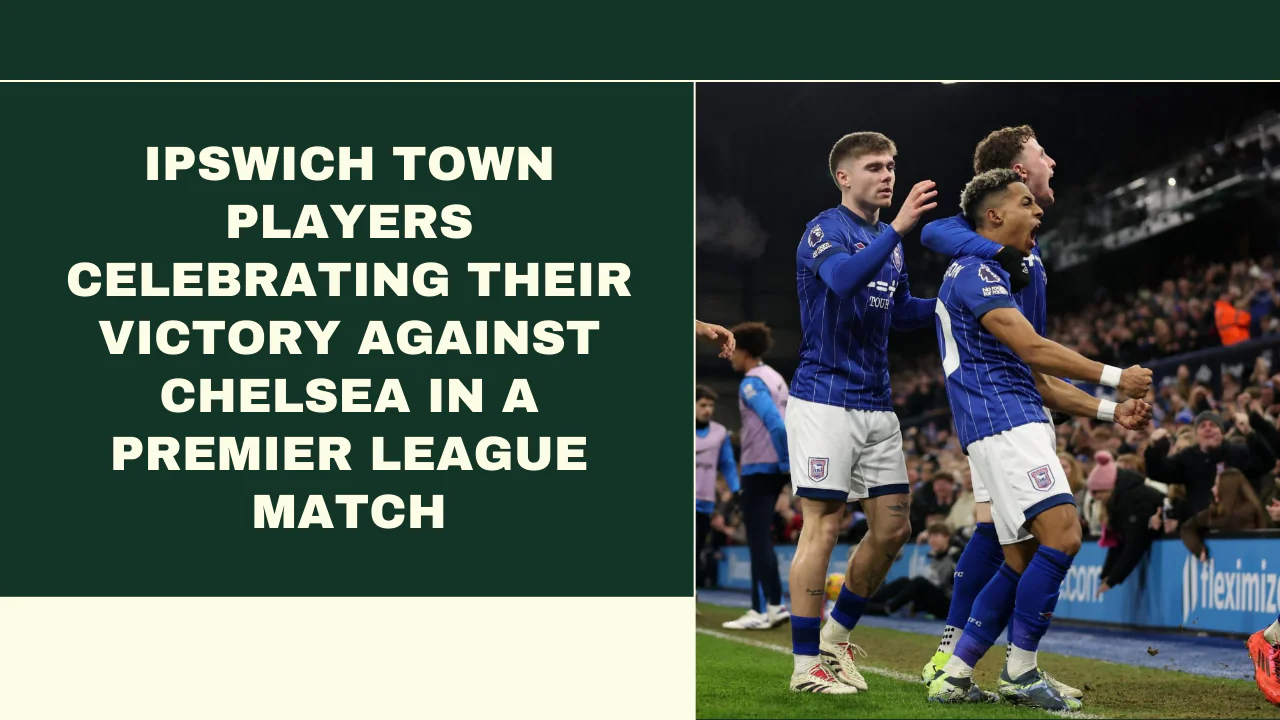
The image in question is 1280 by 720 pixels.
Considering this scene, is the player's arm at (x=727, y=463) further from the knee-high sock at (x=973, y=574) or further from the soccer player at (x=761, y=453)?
the knee-high sock at (x=973, y=574)

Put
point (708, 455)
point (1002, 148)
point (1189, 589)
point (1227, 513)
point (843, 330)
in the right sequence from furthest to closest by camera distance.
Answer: point (708, 455) → point (1189, 589) → point (1227, 513) → point (1002, 148) → point (843, 330)

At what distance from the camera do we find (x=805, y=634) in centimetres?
489

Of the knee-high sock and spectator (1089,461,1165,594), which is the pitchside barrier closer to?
spectator (1089,461,1165,594)

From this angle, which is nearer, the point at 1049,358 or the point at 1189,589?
the point at 1049,358

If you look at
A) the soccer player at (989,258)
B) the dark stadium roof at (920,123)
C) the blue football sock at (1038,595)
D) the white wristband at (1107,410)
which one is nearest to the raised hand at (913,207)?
the soccer player at (989,258)

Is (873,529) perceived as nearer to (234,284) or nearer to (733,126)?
(234,284)

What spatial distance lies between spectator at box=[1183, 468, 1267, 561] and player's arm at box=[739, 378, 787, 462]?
2645 mm

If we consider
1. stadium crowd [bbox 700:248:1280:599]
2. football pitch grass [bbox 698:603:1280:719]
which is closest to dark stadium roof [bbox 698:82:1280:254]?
stadium crowd [bbox 700:248:1280:599]

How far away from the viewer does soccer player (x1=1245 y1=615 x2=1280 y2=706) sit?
15.6 ft

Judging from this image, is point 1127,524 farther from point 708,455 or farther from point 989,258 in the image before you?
point 989,258

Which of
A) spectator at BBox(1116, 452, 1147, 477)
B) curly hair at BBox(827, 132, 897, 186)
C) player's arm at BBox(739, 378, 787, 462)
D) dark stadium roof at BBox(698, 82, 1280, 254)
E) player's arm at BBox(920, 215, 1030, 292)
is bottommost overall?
spectator at BBox(1116, 452, 1147, 477)

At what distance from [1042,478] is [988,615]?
21.3 inches

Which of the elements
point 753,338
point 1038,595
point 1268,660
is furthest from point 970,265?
point 753,338

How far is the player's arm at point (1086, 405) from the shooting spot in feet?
14.5
